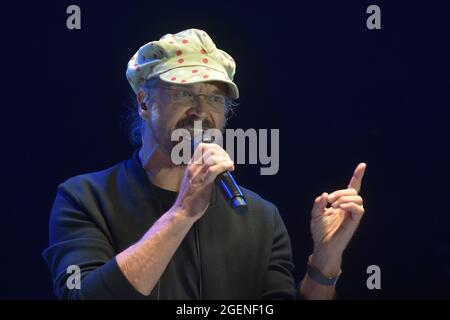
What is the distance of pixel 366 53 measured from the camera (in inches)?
86.9

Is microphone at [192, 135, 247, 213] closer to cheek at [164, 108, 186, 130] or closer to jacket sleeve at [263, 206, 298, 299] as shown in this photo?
cheek at [164, 108, 186, 130]

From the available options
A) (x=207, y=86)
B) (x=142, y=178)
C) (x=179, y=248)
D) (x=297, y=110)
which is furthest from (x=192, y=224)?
(x=297, y=110)

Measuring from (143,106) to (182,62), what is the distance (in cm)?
17

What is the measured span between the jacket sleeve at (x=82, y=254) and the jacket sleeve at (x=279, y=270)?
1.39ft

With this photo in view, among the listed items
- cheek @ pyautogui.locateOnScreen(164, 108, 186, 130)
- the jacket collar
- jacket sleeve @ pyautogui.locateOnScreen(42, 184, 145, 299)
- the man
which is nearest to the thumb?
the man

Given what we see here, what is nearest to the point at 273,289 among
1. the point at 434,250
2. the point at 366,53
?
the point at 434,250

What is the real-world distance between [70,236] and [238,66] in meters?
0.91

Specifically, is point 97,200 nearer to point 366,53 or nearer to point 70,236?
point 70,236


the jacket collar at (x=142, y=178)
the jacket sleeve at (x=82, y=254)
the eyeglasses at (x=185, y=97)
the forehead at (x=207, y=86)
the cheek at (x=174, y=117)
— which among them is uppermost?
the forehead at (x=207, y=86)

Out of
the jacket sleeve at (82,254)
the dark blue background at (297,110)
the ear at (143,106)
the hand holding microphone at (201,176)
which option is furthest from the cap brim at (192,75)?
the dark blue background at (297,110)

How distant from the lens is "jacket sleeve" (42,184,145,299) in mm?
1459

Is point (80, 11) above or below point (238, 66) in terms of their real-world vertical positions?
above

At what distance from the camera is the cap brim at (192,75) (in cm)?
167

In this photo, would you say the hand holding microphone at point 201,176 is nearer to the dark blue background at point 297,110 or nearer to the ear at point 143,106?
the ear at point 143,106
